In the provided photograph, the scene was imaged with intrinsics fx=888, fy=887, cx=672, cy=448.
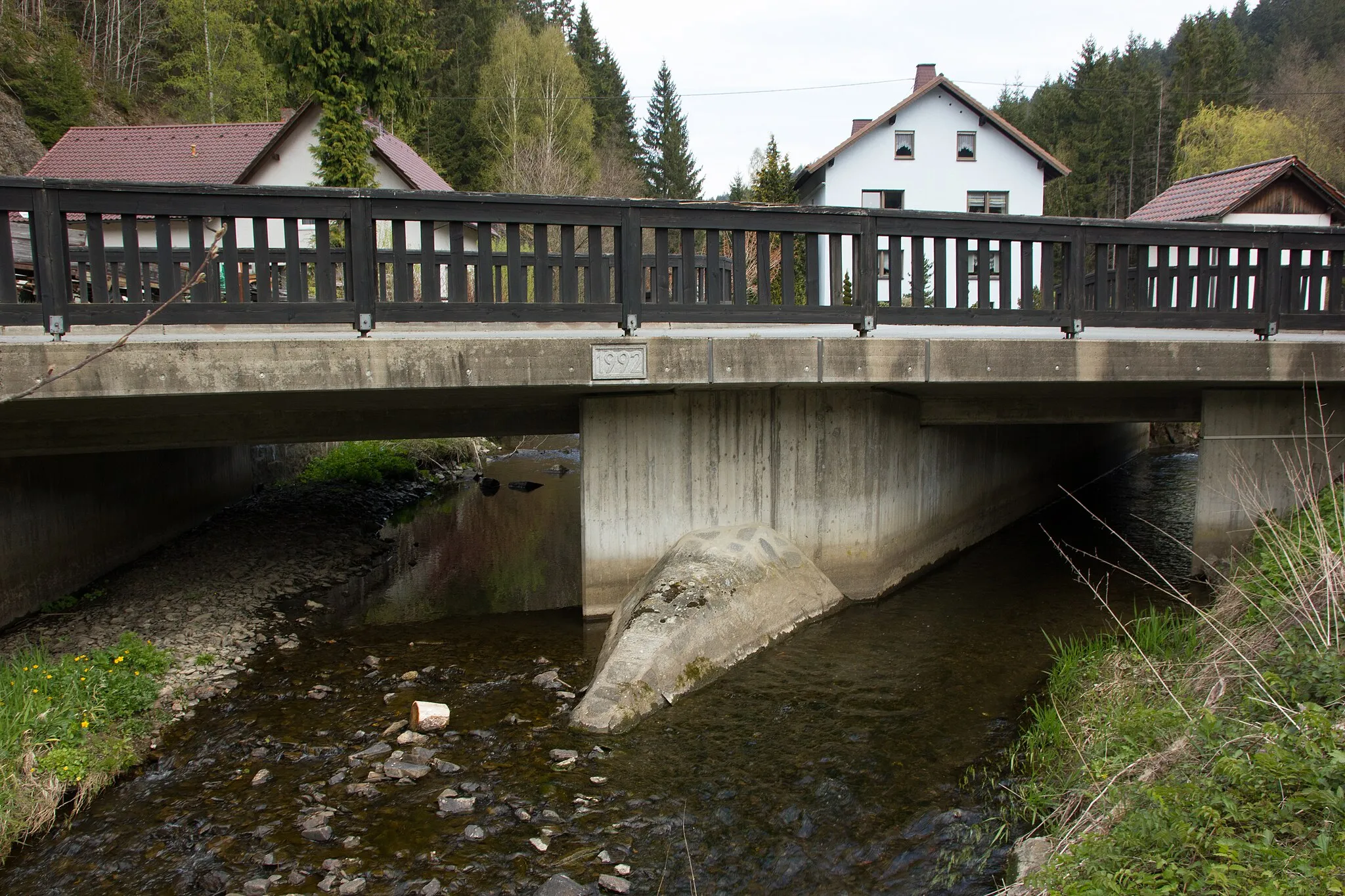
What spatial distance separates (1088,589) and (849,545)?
2.92m

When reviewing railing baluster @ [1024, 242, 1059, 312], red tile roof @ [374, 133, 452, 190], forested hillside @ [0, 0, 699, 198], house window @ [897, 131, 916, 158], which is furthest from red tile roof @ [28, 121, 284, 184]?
railing baluster @ [1024, 242, 1059, 312]

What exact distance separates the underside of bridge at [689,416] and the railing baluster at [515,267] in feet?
1.38

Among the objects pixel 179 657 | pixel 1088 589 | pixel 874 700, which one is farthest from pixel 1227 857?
pixel 179 657

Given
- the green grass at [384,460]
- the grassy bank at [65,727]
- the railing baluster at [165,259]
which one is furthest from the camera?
the green grass at [384,460]

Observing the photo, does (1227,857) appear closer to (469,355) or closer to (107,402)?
(469,355)

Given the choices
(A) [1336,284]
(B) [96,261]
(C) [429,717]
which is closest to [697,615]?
(C) [429,717]

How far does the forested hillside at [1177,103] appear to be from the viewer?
45.2 meters

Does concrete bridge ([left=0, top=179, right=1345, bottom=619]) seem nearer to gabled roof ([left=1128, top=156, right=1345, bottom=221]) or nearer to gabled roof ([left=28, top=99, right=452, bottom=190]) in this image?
gabled roof ([left=1128, top=156, right=1345, bottom=221])

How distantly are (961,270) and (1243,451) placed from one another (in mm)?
4138

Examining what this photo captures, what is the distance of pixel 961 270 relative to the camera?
327 inches

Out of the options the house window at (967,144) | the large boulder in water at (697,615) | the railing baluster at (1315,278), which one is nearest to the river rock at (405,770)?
the large boulder in water at (697,615)

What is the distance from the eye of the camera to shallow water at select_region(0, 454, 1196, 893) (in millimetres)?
4953

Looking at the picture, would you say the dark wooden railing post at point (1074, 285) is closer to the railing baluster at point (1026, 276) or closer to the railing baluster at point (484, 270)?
the railing baluster at point (1026, 276)

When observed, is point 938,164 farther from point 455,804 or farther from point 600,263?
point 455,804
